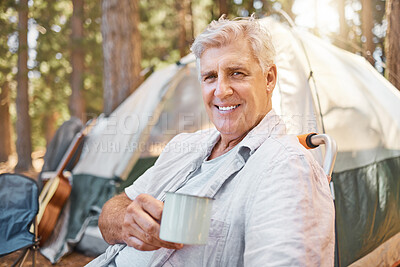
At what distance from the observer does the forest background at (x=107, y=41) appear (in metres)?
4.76

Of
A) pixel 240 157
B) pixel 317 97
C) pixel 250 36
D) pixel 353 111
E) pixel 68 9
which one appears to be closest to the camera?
pixel 240 157

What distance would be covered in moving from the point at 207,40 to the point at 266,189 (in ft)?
2.07

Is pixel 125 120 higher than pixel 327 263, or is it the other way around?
pixel 125 120

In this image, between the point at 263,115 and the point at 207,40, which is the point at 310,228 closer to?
the point at 263,115

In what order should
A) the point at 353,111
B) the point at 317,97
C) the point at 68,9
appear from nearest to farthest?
the point at 317,97 → the point at 353,111 → the point at 68,9

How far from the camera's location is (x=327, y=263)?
1.01m

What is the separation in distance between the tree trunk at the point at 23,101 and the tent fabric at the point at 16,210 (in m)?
6.53

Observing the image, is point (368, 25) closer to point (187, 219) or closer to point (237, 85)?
point (237, 85)

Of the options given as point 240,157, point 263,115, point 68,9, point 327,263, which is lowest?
point 327,263

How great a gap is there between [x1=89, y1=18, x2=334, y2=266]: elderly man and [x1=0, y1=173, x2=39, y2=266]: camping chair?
1.20 meters

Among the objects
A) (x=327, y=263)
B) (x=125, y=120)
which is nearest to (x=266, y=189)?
(x=327, y=263)

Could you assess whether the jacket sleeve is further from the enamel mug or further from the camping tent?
the camping tent

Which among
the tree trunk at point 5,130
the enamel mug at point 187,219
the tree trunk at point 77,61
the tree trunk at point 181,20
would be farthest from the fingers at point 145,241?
the tree trunk at point 5,130

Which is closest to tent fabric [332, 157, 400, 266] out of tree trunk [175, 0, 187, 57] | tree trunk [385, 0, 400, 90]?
tree trunk [385, 0, 400, 90]
